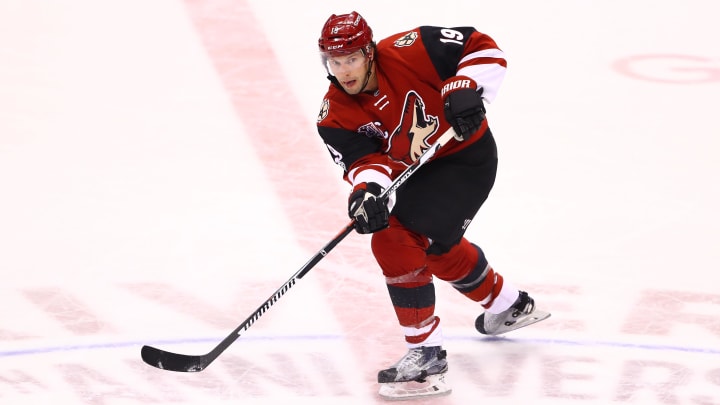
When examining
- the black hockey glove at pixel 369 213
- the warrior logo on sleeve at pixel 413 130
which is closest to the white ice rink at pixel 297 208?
the black hockey glove at pixel 369 213

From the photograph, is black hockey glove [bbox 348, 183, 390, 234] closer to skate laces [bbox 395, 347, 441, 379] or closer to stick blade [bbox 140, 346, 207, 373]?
skate laces [bbox 395, 347, 441, 379]

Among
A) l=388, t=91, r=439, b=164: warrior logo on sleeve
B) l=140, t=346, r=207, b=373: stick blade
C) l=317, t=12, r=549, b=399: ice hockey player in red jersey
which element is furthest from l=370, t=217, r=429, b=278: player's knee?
l=140, t=346, r=207, b=373: stick blade

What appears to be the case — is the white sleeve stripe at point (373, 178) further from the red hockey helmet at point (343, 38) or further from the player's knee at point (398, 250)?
the red hockey helmet at point (343, 38)

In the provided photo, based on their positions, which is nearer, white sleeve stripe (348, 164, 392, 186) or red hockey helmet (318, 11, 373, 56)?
red hockey helmet (318, 11, 373, 56)

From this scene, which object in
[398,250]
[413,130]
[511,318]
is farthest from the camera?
[511,318]

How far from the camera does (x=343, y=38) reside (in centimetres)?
343

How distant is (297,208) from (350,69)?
4.92 feet

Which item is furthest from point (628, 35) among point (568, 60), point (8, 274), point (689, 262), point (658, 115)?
point (8, 274)

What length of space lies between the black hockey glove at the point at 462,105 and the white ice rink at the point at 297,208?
0.86 m

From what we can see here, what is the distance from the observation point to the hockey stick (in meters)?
3.54

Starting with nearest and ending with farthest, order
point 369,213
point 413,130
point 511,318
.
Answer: point 369,213 < point 413,130 < point 511,318

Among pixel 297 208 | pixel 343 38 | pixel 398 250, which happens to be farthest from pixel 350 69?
pixel 297 208

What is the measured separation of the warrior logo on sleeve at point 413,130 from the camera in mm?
3621

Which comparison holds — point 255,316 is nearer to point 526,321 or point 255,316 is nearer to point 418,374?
point 418,374
